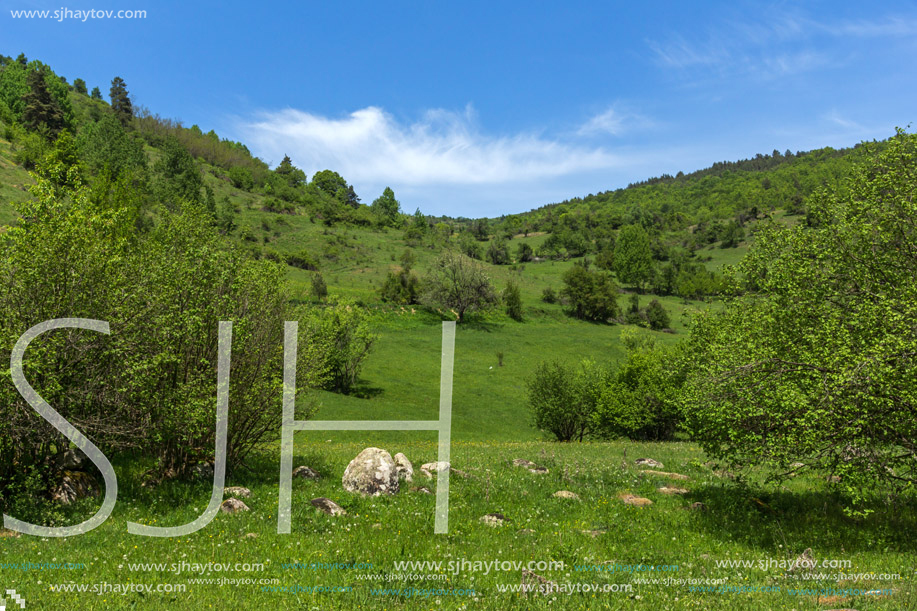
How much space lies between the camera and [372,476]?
15852 mm

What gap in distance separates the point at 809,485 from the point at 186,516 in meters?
20.4

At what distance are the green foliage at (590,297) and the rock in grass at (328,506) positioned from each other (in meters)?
108

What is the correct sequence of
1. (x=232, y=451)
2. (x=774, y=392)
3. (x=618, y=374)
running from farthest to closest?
(x=618, y=374)
(x=232, y=451)
(x=774, y=392)

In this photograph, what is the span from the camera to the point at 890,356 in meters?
10.6

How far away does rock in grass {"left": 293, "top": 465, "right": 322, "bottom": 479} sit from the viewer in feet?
58.5

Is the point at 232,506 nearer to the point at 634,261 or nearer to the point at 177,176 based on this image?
the point at 177,176

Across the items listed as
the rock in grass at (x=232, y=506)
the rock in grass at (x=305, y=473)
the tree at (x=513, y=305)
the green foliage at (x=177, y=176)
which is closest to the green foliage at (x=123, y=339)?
the rock in grass at (x=305, y=473)

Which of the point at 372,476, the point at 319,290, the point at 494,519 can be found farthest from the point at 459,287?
the point at 494,519

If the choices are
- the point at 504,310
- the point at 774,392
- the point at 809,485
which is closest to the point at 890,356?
the point at 774,392

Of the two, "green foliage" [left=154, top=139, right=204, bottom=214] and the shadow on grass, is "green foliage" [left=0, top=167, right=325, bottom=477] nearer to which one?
the shadow on grass

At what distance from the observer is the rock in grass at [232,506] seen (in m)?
13.1

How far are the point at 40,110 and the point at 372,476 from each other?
18569 cm

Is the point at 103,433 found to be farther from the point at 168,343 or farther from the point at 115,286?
the point at 115,286

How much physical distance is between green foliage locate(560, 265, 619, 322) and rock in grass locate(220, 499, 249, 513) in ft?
359
